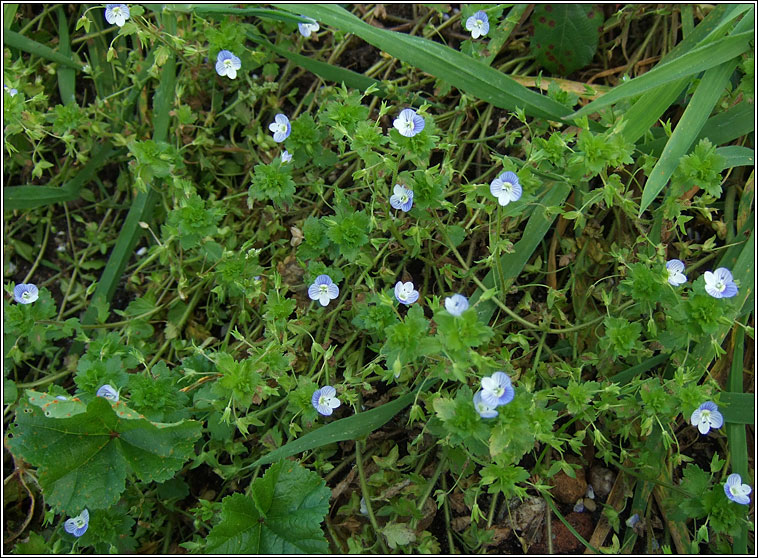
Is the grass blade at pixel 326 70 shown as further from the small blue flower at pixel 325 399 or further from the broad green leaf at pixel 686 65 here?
the small blue flower at pixel 325 399

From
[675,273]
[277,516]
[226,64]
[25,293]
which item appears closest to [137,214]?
[25,293]

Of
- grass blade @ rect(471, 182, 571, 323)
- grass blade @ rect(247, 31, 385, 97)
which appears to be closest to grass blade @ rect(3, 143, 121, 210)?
grass blade @ rect(247, 31, 385, 97)

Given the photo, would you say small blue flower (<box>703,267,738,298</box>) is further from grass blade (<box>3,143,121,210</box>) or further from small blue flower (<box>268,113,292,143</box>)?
grass blade (<box>3,143,121,210</box>)

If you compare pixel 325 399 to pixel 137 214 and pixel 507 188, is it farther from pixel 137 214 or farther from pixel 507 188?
pixel 137 214

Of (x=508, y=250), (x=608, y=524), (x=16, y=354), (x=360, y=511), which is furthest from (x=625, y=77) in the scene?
(x=16, y=354)

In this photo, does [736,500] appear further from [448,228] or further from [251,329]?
[251,329]
